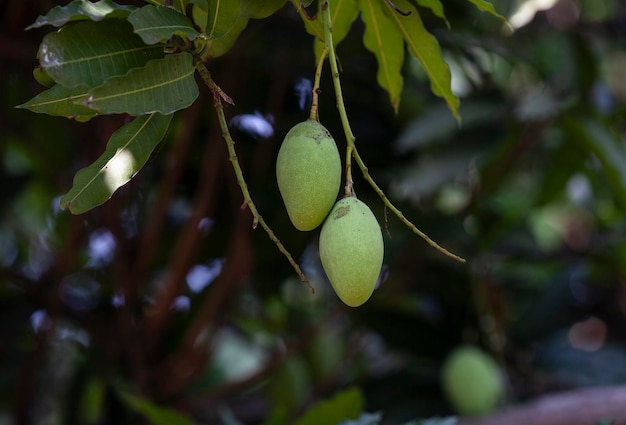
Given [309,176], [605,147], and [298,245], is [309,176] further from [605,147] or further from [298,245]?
[605,147]

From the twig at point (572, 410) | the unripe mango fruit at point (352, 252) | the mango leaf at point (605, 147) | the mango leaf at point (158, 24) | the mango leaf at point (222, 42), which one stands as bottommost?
the twig at point (572, 410)

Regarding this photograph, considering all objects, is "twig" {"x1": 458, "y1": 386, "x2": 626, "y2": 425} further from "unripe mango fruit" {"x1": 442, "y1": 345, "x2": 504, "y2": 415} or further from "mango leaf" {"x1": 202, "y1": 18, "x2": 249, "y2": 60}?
"mango leaf" {"x1": 202, "y1": 18, "x2": 249, "y2": 60}

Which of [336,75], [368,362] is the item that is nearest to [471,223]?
[368,362]

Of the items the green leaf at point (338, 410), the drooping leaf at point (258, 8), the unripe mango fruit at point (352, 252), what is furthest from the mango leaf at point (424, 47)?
the green leaf at point (338, 410)

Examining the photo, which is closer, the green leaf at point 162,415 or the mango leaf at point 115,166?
the mango leaf at point 115,166

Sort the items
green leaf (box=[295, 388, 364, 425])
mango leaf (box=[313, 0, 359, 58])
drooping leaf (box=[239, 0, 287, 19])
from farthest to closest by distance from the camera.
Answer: green leaf (box=[295, 388, 364, 425])
mango leaf (box=[313, 0, 359, 58])
drooping leaf (box=[239, 0, 287, 19])

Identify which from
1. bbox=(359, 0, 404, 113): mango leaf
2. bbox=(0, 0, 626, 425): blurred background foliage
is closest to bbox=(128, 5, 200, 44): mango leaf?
bbox=(359, 0, 404, 113): mango leaf

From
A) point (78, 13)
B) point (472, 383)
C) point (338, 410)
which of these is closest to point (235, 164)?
point (78, 13)

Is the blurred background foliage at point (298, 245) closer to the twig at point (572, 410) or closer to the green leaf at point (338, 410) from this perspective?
the twig at point (572, 410)
